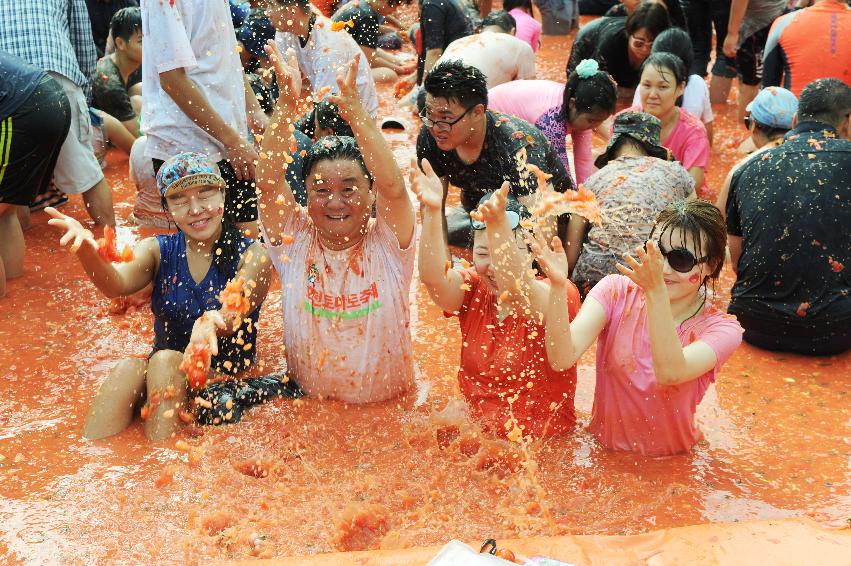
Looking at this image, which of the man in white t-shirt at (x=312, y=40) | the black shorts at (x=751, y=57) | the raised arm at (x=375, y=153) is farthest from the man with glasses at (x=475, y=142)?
the black shorts at (x=751, y=57)

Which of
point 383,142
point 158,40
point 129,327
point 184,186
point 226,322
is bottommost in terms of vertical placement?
point 129,327

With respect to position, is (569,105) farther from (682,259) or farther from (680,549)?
(680,549)

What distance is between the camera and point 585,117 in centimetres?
609

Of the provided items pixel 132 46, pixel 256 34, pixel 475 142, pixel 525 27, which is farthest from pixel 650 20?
pixel 132 46

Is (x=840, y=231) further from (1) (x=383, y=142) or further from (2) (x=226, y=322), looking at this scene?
(2) (x=226, y=322)

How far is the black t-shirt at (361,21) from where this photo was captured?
973 cm

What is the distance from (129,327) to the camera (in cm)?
560

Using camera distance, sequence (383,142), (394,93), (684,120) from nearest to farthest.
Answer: (383,142) → (684,120) → (394,93)

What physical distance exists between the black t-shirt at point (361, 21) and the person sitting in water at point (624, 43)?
242 cm

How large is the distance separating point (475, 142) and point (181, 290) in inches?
73.2

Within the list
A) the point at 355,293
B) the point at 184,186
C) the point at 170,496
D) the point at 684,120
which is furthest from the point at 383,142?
the point at 684,120

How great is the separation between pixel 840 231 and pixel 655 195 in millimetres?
969

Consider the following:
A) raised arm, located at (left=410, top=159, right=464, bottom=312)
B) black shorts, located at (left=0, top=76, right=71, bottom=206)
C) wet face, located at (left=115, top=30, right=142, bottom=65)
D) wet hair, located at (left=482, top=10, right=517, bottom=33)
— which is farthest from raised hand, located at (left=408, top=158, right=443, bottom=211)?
wet hair, located at (left=482, top=10, right=517, bottom=33)

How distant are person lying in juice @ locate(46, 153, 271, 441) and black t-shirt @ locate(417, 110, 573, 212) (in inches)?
57.5
